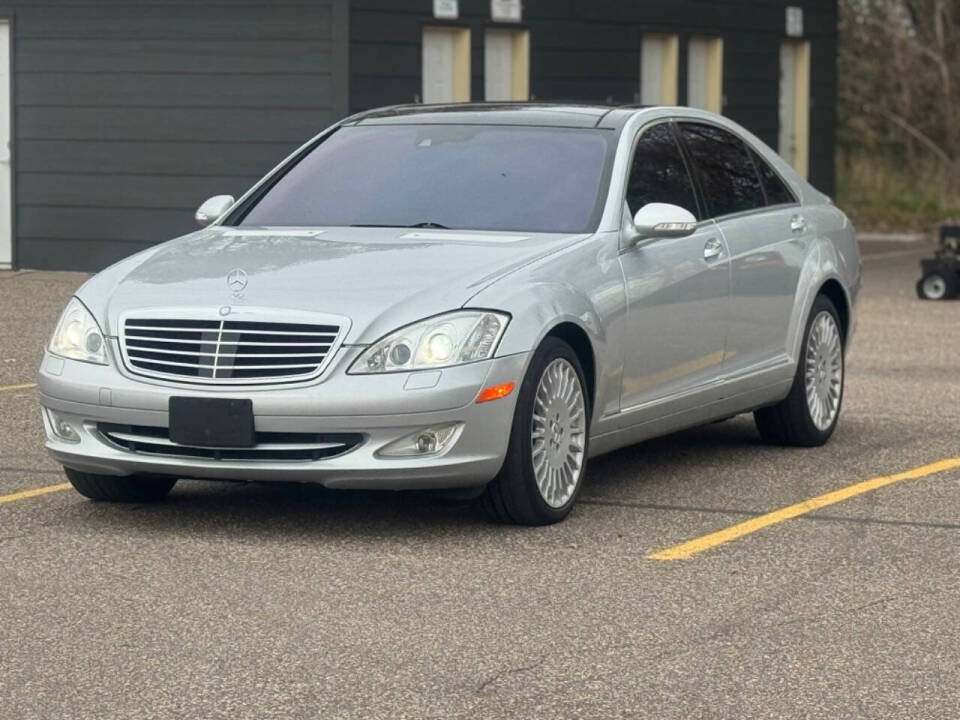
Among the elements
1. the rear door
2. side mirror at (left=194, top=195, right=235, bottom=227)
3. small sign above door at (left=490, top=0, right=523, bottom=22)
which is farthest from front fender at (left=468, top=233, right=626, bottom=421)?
small sign above door at (left=490, top=0, right=523, bottom=22)

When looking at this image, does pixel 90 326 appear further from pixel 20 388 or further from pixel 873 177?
pixel 873 177

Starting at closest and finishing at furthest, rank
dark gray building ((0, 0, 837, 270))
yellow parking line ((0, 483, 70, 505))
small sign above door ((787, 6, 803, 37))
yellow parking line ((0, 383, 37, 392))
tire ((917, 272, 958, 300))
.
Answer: yellow parking line ((0, 483, 70, 505)) → yellow parking line ((0, 383, 37, 392)) → tire ((917, 272, 958, 300)) → dark gray building ((0, 0, 837, 270)) → small sign above door ((787, 6, 803, 37))

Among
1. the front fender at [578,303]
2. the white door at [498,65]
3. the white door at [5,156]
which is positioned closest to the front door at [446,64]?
the white door at [498,65]

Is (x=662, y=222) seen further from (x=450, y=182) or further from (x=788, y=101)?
(x=788, y=101)

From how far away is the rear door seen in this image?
922cm

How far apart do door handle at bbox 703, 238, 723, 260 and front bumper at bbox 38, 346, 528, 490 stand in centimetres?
179

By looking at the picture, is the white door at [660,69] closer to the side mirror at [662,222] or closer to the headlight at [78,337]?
the side mirror at [662,222]

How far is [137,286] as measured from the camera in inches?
304

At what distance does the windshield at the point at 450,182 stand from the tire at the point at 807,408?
1.75m

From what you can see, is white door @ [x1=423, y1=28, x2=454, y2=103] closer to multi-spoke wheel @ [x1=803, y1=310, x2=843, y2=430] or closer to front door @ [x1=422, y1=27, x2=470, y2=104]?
front door @ [x1=422, y1=27, x2=470, y2=104]

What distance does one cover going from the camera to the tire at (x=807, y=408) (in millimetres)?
9773

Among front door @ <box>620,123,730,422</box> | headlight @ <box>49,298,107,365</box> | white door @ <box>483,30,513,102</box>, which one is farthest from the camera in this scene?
white door @ <box>483,30,513,102</box>

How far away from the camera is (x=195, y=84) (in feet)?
68.0

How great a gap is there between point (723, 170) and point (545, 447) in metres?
2.39
